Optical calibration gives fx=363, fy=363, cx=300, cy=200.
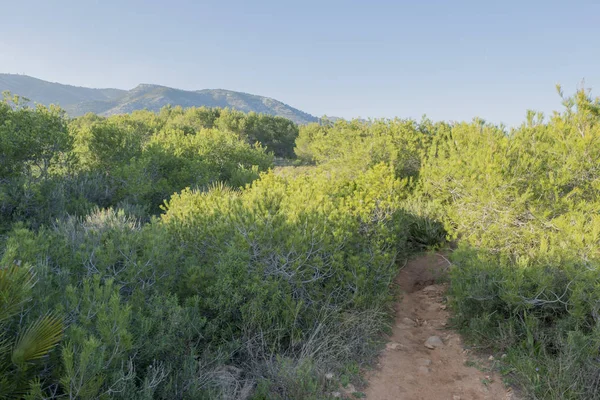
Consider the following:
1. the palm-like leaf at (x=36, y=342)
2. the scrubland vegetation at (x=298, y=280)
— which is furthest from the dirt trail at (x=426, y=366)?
the palm-like leaf at (x=36, y=342)

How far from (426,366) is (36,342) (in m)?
4.11

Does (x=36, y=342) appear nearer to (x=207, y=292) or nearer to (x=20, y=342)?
(x=20, y=342)

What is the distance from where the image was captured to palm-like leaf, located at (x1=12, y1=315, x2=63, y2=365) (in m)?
2.20

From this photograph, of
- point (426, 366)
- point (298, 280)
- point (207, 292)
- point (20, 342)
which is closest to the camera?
point (20, 342)

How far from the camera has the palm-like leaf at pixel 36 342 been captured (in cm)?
220

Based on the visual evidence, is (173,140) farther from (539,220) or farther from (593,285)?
(593,285)

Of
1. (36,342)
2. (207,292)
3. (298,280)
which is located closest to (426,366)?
(298,280)

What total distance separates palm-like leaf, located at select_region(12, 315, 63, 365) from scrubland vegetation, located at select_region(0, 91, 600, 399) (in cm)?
1

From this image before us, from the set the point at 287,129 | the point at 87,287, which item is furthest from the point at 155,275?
the point at 287,129

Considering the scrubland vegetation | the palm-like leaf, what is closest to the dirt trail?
the scrubland vegetation

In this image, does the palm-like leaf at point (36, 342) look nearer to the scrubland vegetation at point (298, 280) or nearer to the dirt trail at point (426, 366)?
the scrubland vegetation at point (298, 280)

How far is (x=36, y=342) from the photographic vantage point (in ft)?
7.47

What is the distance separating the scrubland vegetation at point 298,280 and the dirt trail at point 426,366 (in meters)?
0.25

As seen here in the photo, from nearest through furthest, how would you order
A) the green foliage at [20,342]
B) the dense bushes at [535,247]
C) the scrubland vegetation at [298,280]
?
the green foliage at [20,342]
the scrubland vegetation at [298,280]
the dense bushes at [535,247]
